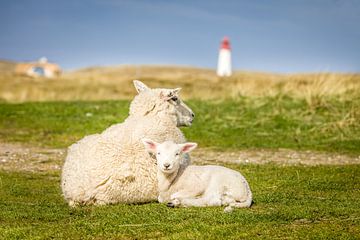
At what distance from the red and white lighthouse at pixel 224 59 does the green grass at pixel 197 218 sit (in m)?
37.1

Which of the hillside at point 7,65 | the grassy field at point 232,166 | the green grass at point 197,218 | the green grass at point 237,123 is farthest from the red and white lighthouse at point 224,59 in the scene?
the hillside at point 7,65

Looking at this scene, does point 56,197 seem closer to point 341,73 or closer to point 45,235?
point 45,235

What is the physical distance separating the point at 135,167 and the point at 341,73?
24.7m

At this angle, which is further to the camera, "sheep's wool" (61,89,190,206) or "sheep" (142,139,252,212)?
"sheep's wool" (61,89,190,206)

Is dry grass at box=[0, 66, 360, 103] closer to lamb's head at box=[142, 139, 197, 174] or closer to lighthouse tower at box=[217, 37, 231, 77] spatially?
lighthouse tower at box=[217, 37, 231, 77]

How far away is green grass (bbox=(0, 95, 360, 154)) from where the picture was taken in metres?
22.2

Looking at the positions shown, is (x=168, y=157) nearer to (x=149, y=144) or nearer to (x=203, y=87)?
(x=149, y=144)

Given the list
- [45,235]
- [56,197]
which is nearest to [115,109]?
[56,197]

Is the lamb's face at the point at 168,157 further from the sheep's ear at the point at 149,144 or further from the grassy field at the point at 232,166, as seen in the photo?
the grassy field at the point at 232,166

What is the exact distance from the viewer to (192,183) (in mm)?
10641

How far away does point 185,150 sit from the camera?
10.8 metres

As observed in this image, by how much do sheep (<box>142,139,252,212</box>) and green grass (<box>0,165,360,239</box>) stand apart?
0.28 meters

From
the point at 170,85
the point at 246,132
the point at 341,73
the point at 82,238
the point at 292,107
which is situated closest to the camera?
the point at 82,238

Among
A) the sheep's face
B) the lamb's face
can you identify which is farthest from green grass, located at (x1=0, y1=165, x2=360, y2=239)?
the sheep's face
